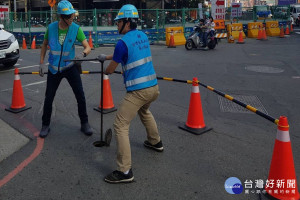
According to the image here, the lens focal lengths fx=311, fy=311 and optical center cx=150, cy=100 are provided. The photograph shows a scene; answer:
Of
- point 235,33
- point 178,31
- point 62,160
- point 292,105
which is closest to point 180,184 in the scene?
point 62,160

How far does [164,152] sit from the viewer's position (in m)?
4.45

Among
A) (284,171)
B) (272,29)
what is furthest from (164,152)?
(272,29)

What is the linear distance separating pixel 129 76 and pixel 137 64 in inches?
7.2

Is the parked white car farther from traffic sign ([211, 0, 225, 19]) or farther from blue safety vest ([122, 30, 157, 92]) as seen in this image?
traffic sign ([211, 0, 225, 19])

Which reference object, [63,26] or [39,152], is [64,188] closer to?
[39,152]

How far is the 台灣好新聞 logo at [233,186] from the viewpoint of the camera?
3439mm

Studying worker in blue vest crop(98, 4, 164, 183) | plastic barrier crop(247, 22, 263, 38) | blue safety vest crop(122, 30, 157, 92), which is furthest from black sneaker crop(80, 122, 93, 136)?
plastic barrier crop(247, 22, 263, 38)

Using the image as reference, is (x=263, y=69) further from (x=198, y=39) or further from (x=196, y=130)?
(x=196, y=130)

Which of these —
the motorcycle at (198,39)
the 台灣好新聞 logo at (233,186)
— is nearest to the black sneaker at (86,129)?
the 台灣好新聞 logo at (233,186)

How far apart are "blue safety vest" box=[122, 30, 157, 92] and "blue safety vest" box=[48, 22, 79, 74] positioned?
1.52 meters

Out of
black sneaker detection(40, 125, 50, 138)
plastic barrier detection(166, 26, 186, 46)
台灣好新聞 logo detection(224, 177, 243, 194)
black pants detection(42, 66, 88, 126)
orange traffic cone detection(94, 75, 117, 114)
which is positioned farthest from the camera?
plastic barrier detection(166, 26, 186, 46)

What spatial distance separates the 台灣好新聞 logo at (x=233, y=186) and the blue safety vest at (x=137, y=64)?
1.45 meters

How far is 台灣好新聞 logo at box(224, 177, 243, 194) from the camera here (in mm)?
3439

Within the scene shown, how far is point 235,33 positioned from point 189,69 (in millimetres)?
13155
